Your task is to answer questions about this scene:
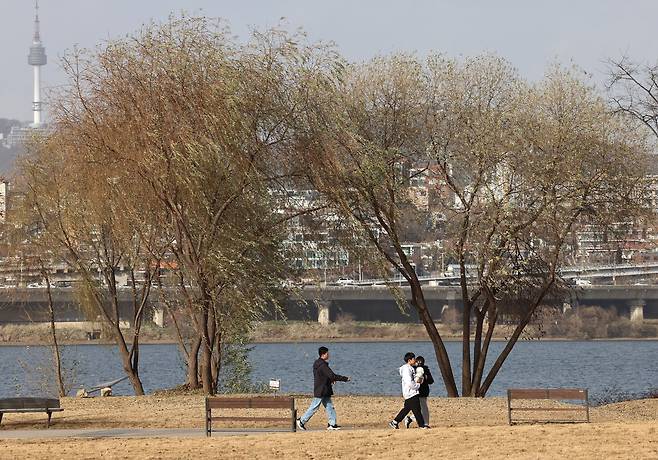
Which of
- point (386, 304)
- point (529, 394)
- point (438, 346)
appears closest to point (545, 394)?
point (529, 394)

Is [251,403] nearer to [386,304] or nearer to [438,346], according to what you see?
[438,346]

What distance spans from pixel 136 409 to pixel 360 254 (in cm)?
985

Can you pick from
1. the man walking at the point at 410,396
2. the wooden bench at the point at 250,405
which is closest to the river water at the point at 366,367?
the man walking at the point at 410,396

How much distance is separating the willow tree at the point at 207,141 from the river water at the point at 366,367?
17726 mm

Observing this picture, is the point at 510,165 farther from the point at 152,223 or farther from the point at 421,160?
the point at 152,223

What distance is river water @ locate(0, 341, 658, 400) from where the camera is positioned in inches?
2702

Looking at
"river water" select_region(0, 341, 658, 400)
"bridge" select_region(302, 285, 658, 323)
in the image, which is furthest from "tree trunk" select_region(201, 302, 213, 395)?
"bridge" select_region(302, 285, 658, 323)

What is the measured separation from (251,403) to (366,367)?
7248 cm

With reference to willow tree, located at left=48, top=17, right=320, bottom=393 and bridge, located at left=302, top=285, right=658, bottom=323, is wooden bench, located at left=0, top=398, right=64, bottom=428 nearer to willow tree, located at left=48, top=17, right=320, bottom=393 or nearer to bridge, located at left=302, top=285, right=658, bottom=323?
willow tree, located at left=48, top=17, right=320, bottom=393

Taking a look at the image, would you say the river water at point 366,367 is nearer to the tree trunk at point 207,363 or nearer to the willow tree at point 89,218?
the willow tree at point 89,218

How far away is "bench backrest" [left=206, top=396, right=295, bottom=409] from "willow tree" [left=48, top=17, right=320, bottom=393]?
1010 centimetres

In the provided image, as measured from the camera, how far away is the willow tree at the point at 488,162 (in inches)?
1757

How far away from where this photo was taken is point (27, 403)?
33.7 meters

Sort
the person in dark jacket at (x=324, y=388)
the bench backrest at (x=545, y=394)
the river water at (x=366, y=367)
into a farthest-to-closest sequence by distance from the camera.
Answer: the river water at (x=366, y=367), the bench backrest at (x=545, y=394), the person in dark jacket at (x=324, y=388)
